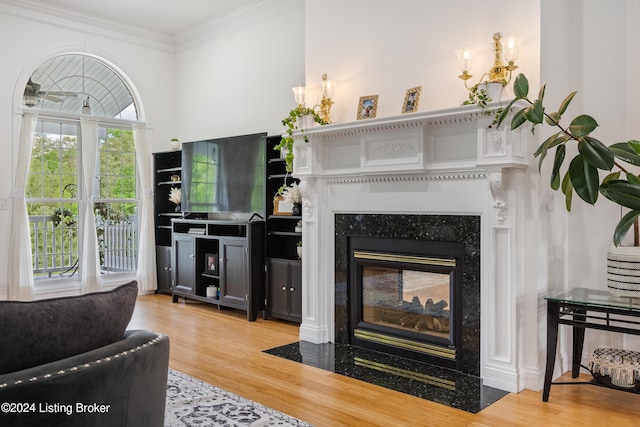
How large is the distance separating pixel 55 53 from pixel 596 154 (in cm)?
611

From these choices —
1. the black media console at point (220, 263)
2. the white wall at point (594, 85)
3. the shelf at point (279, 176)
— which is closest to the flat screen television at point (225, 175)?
the shelf at point (279, 176)

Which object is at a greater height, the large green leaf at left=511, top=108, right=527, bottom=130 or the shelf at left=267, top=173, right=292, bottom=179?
the large green leaf at left=511, top=108, right=527, bottom=130

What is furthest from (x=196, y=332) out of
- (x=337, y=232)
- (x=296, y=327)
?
(x=337, y=232)

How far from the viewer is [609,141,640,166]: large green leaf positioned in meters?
2.66

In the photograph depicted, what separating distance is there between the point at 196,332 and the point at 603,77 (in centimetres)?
400

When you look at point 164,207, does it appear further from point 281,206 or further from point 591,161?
point 591,161

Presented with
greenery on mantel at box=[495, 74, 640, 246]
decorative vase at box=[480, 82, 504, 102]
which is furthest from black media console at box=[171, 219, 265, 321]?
greenery on mantel at box=[495, 74, 640, 246]

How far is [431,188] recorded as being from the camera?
365 centimetres

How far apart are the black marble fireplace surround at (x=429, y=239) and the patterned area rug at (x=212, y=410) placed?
4.44ft

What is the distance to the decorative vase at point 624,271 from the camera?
2930 mm

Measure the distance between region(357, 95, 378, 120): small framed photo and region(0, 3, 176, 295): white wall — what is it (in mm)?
4013

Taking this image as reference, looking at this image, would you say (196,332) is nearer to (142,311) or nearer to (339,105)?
(142,311)

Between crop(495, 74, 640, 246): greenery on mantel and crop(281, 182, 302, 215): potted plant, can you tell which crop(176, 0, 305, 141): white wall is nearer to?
crop(281, 182, 302, 215): potted plant

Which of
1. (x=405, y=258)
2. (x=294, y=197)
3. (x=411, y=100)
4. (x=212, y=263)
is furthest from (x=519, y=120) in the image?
(x=212, y=263)
